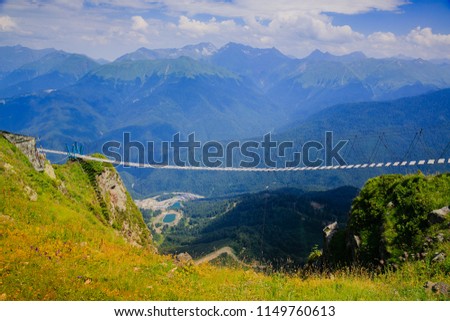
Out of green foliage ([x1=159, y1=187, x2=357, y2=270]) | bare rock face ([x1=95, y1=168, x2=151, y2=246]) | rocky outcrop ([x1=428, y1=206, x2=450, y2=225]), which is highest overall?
rocky outcrop ([x1=428, y1=206, x2=450, y2=225])

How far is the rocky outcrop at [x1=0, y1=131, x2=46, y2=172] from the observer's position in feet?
66.9

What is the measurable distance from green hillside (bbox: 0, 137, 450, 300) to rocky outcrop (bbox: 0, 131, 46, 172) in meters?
6.08

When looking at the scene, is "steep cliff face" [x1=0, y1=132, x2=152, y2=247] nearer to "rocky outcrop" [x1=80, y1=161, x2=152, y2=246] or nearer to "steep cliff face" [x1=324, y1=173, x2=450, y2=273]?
"rocky outcrop" [x1=80, y1=161, x2=152, y2=246]

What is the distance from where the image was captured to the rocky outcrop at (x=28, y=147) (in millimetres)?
20384

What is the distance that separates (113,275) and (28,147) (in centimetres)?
1430

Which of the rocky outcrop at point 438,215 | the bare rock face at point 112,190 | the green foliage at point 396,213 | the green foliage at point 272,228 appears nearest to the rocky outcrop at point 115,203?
the bare rock face at point 112,190

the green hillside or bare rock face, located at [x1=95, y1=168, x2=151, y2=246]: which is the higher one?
the green hillside

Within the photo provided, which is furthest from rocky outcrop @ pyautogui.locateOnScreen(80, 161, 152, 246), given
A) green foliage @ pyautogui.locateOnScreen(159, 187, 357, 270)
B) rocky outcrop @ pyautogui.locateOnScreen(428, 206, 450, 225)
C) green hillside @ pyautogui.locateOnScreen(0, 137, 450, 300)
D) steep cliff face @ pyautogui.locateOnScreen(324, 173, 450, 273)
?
green foliage @ pyautogui.locateOnScreen(159, 187, 357, 270)

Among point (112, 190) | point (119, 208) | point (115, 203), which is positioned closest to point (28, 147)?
point (112, 190)

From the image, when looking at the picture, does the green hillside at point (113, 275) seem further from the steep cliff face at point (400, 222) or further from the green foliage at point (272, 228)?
the green foliage at point (272, 228)

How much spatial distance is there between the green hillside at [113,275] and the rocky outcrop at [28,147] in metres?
6.08

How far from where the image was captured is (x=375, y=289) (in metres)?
9.16
